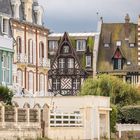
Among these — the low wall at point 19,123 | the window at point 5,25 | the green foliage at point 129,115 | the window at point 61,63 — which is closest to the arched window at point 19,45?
the window at point 5,25

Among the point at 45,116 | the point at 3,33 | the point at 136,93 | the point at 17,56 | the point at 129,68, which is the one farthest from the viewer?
the point at 129,68

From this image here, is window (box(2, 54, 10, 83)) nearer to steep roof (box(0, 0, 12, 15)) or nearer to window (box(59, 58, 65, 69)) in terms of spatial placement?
steep roof (box(0, 0, 12, 15))

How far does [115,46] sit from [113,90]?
2454cm

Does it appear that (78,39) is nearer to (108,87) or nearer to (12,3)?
(108,87)

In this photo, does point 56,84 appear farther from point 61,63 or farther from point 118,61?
point 118,61

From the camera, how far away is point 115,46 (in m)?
127

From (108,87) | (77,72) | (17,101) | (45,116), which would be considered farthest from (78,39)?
(45,116)

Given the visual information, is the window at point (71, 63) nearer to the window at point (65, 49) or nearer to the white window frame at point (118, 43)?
the window at point (65, 49)

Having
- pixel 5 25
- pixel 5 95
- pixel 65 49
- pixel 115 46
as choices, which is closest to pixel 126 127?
pixel 5 95

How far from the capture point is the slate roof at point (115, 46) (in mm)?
126438

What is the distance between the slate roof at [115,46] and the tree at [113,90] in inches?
758

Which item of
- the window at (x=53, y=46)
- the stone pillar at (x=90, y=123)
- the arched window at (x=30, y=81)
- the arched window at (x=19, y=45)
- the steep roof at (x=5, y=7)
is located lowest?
the stone pillar at (x=90, y=123)

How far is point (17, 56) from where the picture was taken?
94312 mm

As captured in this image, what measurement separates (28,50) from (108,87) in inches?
439
